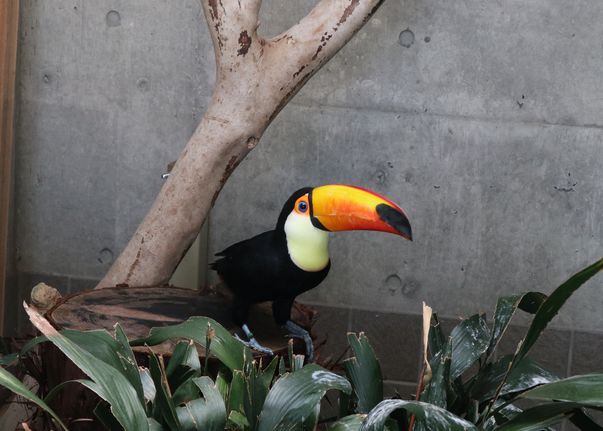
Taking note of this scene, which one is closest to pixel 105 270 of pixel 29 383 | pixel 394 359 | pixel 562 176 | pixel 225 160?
pixel 29 383

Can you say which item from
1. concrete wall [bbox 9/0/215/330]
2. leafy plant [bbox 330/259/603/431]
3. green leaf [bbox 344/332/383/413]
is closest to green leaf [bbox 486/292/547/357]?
leafy plant [bbox 330/259/603/431]

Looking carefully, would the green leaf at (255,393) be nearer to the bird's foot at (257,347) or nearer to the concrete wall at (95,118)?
the bird's foot at (257,347)

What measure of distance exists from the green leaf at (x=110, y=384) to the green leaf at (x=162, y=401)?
0.23 ft

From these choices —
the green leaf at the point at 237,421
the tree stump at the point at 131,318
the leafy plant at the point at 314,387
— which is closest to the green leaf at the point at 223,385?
the leafy plant at the point at 314,387

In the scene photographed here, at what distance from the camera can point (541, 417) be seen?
1.62 meters

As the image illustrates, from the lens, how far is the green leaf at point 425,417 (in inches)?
60.3

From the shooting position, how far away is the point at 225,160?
2480 millimetres

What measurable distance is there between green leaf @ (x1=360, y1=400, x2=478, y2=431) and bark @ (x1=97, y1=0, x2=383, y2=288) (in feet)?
3.57

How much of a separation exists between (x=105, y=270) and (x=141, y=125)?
1.72 ft

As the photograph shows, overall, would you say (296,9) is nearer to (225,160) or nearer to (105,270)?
(225,160)

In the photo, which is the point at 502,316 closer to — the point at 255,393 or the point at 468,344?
the point at 468,344

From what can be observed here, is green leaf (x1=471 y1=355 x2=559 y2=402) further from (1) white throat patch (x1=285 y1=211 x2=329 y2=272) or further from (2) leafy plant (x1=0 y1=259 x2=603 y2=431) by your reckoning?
(1) white throat patch (x1=285 y1=211 x2=329 y2=272)

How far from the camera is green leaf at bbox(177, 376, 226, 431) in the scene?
64.2 inches

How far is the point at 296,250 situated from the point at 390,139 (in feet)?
2.70
